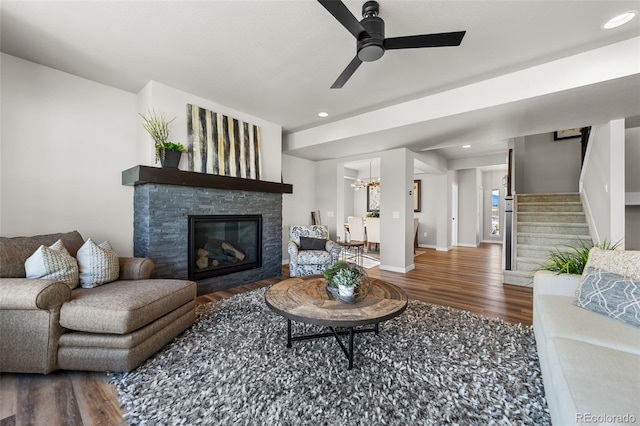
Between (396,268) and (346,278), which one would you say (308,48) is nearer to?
(346,278)

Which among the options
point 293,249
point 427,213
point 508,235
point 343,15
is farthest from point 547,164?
point 343,15

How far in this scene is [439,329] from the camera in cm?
243

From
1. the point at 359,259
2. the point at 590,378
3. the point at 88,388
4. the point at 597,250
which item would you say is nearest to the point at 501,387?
the point at 590,378

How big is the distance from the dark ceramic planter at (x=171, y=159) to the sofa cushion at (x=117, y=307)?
153 centimetres

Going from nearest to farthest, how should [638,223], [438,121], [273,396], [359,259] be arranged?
[273,396] < [438,121] < [638,223] < [359,259]

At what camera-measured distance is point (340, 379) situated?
1.72 m

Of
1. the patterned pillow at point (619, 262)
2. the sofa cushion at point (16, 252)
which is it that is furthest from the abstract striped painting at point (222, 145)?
the patterned pillow at point (619, 262)

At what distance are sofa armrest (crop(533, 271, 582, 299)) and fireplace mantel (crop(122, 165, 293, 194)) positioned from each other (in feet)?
11.7

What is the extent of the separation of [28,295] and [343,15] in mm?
2737

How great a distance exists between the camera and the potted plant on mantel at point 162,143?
3131 millimetres

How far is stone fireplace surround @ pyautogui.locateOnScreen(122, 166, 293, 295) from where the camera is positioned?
308 cm

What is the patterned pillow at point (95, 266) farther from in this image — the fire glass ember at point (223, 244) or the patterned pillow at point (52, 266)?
the fire glass ember at point (223, 244)

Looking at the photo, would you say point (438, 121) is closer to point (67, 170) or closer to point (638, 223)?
point (638, 223)

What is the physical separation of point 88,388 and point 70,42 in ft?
9.78
